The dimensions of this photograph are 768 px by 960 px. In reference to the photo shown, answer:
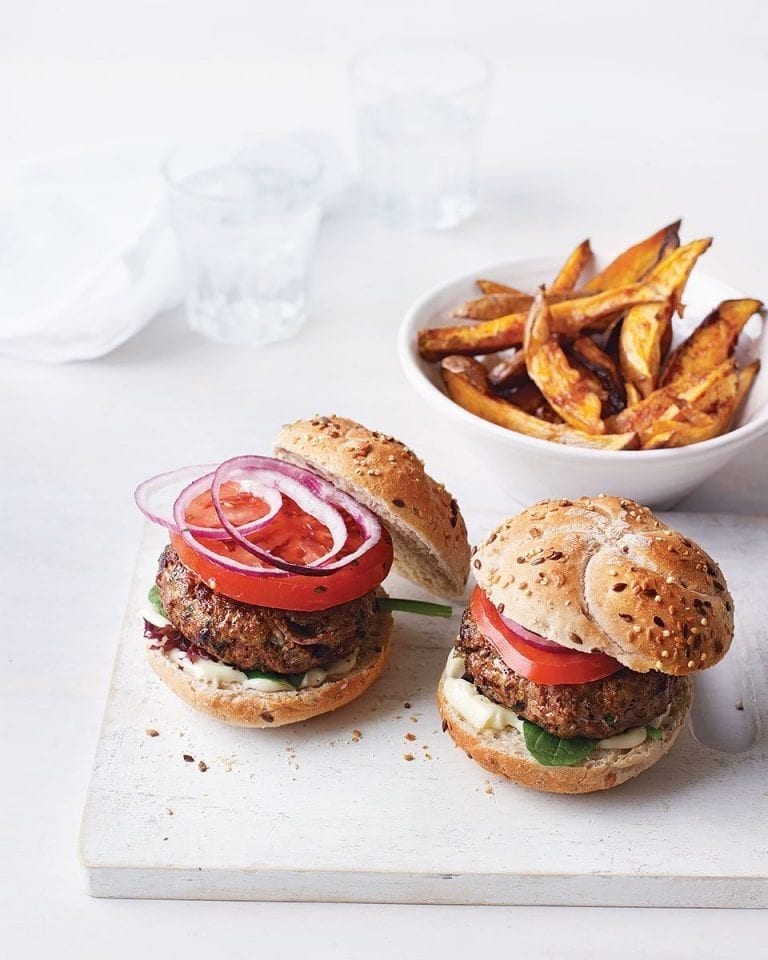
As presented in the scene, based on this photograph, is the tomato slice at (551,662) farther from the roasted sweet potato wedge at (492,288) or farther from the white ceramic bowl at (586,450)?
the roasted sweet potato wedge at (492,288)

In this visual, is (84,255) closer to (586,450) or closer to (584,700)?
(586,450)

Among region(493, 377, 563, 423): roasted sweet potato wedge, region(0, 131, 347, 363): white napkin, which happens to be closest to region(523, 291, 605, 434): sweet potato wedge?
region(493, 377, 563, 423): roasted sweet potato wedge

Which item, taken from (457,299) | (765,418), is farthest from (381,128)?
(765,418)

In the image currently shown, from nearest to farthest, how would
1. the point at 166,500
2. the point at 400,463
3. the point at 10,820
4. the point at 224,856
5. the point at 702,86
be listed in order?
1. the point at 224,856
2. the point at 10,820
3. the point at 400,463
4. the point at 166,500
5. the point at 702,86

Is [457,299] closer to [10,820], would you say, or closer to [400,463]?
[400,463]

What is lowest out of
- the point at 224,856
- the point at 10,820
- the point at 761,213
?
the point at 10,820

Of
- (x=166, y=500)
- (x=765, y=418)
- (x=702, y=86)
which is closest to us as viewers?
(x=765, y=418)

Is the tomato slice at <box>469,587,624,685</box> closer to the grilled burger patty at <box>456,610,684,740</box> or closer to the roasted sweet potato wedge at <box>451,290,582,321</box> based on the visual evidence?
the grilled burger patty at <box>456,610,684,740</box>

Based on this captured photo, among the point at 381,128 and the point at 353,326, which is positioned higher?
the point at 381,128
